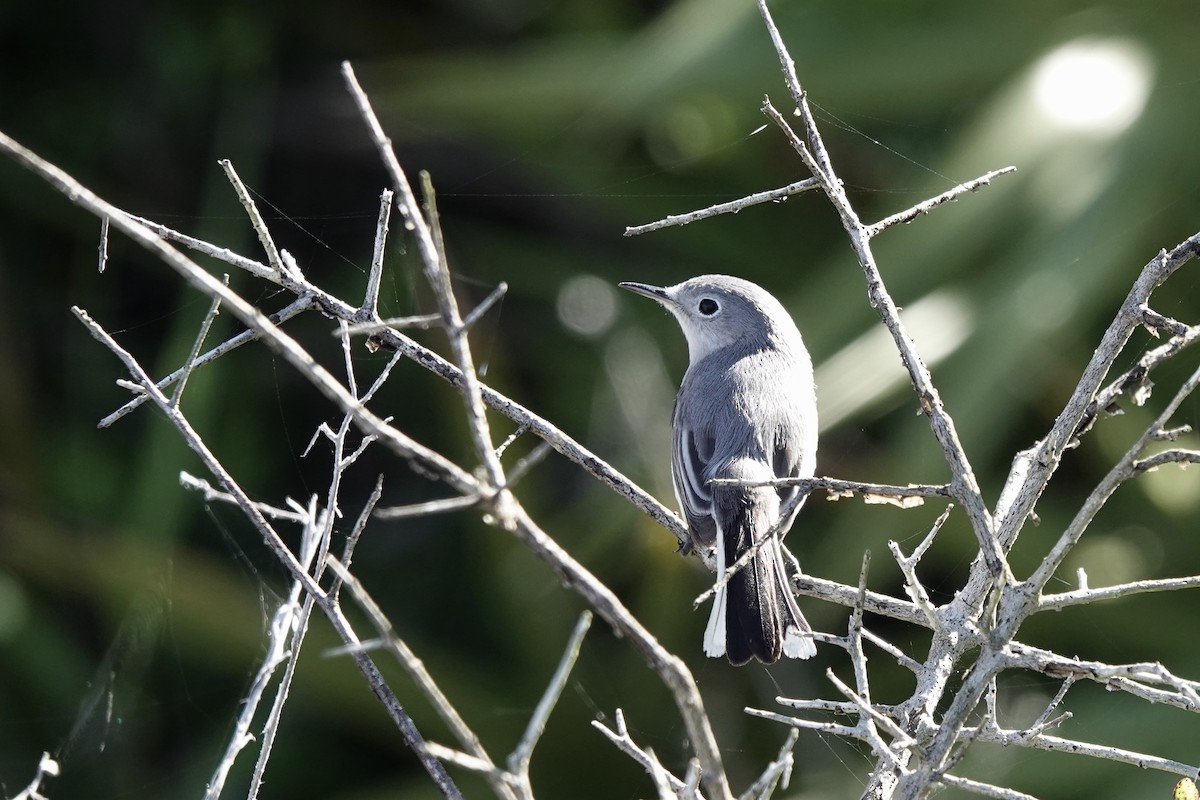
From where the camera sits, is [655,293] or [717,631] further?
[655,293]

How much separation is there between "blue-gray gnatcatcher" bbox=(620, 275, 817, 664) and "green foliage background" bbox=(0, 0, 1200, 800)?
333 millimetres

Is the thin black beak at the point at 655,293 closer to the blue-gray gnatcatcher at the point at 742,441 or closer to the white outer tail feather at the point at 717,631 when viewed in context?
the blue-gray gnatcatcher at the point at 742,441

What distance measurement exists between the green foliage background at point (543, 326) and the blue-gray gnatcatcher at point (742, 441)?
0.33 m

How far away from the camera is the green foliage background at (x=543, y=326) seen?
11.3 feet

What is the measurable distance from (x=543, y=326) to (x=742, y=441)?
70.7 inches

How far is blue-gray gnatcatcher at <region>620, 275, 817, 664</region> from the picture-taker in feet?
7.09

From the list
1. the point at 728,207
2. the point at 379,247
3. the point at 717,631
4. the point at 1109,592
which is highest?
the point at 728,207

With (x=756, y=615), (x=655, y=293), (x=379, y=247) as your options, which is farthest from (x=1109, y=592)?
(x=655, y=293)

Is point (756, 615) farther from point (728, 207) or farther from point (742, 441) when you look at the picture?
point (728, 207)

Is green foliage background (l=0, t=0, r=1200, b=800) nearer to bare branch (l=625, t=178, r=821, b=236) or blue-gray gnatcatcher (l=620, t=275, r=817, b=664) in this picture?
blue-gray gnatcatcher (l=620, t=275, r=817, b=664)

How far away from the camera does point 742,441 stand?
2635 millimetres

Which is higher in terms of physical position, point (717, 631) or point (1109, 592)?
point (1109, 592)

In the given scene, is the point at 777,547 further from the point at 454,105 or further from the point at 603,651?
the point at 454,105

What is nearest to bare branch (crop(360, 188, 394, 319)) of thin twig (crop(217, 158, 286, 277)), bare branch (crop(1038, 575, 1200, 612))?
thin twig (crop(217, 158, 286, 277))
